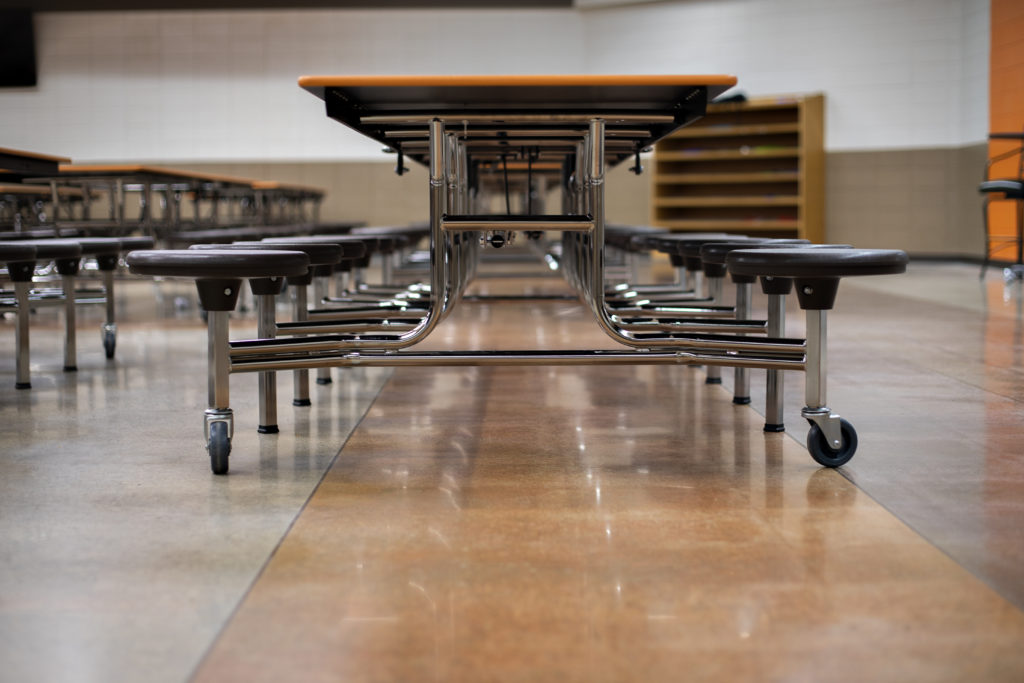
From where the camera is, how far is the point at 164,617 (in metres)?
1.26

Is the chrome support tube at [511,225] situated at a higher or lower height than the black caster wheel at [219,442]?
higher

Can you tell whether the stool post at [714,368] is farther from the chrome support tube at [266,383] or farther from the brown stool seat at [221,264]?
the brown stool seat at [221,264]

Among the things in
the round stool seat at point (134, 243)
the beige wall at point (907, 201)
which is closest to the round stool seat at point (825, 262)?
the round stool seat at point (134, 243)

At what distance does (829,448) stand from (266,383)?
1224 millimetres

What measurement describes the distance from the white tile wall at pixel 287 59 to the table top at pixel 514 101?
8511mm

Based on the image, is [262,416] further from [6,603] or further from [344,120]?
[6,603]

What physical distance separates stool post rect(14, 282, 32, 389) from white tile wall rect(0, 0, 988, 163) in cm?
861

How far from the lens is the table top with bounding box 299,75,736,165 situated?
1952 mm

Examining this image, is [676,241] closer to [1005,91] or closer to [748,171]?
[1005,91]

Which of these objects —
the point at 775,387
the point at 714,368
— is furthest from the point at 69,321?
the point at 775,387

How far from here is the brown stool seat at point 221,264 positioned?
1878mm

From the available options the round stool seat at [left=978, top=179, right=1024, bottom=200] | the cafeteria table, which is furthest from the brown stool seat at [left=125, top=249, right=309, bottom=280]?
the round stool seat at [left=978, top=179, right=1024, bottom=200]

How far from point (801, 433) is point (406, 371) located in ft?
4.87

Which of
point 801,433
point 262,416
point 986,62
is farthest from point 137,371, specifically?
point 986,62
